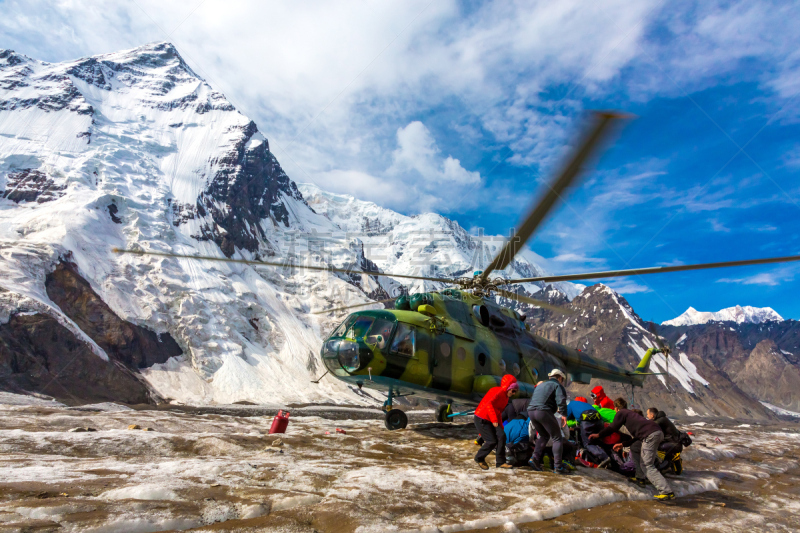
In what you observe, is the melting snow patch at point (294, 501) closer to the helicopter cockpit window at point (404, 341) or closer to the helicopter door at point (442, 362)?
the helicopter cockpit window at point (404, 341)

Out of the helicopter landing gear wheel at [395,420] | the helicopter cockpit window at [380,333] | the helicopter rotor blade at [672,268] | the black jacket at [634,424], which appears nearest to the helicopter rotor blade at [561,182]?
the helicopter rotor blade at [672,268]

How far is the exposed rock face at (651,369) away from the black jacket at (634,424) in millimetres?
146631

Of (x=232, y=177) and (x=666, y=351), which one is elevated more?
(x=232, y=177)

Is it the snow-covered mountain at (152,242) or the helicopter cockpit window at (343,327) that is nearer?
the helicopter cockpit window at (343,327)

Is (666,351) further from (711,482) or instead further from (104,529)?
(104,529)

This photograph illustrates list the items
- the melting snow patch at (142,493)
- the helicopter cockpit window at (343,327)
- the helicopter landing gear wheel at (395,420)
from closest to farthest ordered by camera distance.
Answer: the melting snow patch at (142,493)
the helicopter cockpit window at (343,327)
the helicopter landing gear wheel at (395,420)

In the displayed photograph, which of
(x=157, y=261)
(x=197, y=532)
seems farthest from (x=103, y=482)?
(x=157, y=261)

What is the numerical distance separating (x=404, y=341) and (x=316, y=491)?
7381 millimetres

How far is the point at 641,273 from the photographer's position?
9664mm

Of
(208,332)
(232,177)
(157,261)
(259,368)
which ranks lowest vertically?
(259,368)

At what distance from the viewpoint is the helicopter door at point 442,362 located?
13141 millimetres

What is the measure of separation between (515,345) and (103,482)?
546 inches

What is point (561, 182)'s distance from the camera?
9164mm

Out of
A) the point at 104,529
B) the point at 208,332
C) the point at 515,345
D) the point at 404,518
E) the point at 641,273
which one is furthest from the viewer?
the point at 208,332
